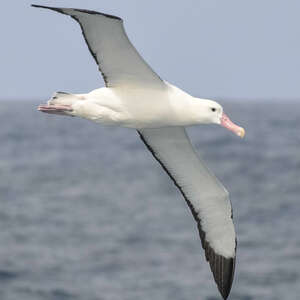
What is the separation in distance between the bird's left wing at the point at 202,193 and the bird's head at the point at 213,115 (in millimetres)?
1030

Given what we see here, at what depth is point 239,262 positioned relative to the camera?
4112cm

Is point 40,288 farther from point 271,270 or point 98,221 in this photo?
point 98,221

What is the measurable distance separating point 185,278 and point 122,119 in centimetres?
2887

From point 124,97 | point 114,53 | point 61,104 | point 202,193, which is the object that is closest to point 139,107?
point 124,97

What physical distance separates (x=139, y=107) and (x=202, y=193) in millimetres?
2493

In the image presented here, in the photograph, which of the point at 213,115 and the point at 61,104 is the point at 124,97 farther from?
the point at 213,115

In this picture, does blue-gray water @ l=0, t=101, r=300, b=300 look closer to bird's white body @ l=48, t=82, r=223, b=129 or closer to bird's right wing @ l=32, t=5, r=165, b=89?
bird's white body @ l=48, t=82, r=223, b=129

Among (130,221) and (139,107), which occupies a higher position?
(139,107)

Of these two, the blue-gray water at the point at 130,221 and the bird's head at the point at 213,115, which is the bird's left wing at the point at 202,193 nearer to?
the bird's head at the point at 213,115

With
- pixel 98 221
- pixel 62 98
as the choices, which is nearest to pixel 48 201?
pixel 98 221

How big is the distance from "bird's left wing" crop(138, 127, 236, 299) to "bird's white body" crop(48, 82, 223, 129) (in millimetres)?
1150

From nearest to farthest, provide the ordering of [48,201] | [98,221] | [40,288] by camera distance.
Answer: [40,288] < [98,221] < [48,201]

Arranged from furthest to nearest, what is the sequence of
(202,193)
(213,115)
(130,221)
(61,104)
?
1. (130,221)
2. (202,193)
3. (213,115)
4. (61,104)

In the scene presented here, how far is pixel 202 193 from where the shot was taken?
13398 mm
